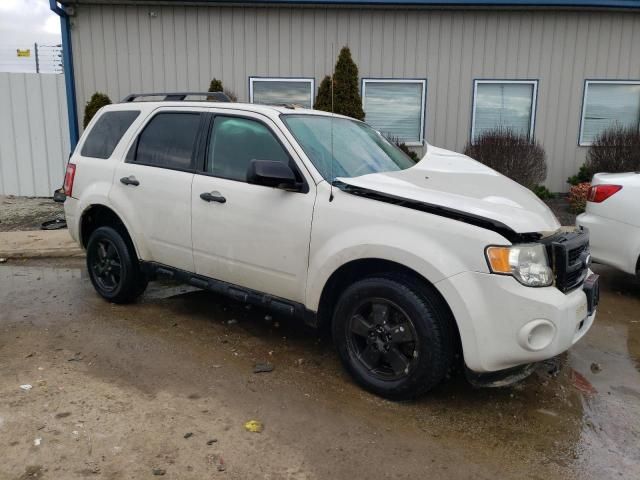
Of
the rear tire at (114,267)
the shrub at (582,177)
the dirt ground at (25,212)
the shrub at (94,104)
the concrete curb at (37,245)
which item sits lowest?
the concrete curb at (37,245)

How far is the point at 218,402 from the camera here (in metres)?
3.42

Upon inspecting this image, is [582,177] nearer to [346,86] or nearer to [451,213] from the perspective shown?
[346,86]

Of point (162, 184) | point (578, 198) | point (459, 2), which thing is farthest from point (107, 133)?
point (578, 198)

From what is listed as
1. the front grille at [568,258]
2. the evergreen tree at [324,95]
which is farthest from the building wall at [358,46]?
the front grille at [568,258]

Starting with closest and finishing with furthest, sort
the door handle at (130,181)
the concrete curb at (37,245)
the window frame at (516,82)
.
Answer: the door handle at (130,181), the concrete curb at (37,245), the window frame at (516,82)

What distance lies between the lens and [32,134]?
416 inches

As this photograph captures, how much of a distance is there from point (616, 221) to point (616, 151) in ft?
18.6

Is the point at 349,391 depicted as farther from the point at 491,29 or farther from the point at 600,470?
the point at 491,29

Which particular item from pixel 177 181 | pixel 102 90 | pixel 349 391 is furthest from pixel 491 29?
pixel 349 391

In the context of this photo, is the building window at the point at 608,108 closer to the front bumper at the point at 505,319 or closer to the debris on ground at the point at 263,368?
the front bumper at the point at 505,319

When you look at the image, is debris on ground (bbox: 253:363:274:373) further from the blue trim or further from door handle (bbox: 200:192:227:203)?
the blue trim

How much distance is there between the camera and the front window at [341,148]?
384cm

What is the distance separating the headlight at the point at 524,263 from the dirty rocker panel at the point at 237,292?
4.30ft

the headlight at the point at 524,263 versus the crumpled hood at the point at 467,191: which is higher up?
the crumpled hood at the point at 467,191
